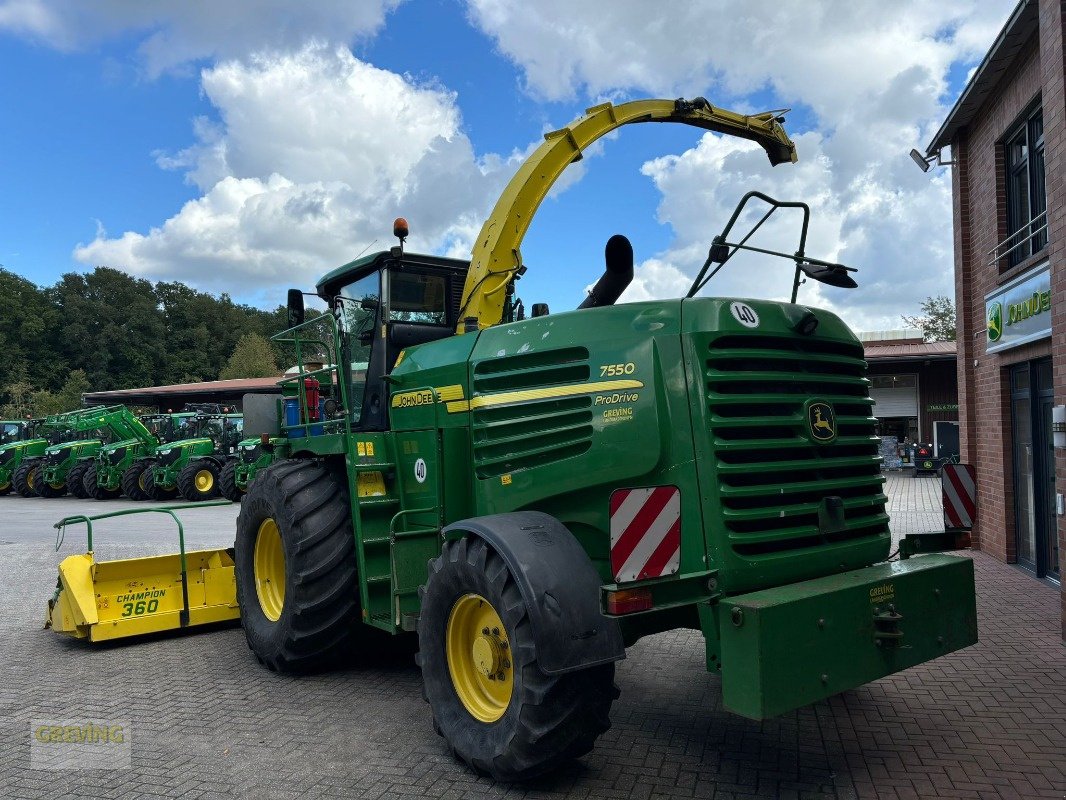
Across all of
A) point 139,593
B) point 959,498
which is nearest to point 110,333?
point 139,593

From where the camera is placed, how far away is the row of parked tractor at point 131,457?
2091 centimetres

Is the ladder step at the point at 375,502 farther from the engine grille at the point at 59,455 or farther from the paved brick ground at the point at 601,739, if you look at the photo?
the engine grille at the point at 59,455

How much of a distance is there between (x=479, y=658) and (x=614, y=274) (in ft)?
8.74

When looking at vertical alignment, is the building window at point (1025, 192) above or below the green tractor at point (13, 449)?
above

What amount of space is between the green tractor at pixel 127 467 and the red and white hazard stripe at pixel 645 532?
20.7 metres

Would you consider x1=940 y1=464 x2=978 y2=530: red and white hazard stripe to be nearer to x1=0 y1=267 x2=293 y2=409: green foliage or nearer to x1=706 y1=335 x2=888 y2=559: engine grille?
x1=706 y1=335 x2=888 y2=559: engine grille

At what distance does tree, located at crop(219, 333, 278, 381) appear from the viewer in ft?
218

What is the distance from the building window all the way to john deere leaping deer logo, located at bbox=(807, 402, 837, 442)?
5793 mm

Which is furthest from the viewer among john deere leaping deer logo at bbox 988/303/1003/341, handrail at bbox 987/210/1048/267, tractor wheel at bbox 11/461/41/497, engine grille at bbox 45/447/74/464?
tractor wheel at bbox 11/461/41/497

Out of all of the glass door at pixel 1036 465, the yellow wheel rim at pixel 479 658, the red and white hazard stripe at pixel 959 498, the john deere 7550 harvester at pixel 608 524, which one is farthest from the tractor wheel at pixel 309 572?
the glass door at pixel 1036 465

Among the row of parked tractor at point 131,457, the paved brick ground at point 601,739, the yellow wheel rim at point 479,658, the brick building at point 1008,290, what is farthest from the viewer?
the row of parked tractor at point 131,457

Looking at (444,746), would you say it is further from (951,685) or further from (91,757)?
(951,685)

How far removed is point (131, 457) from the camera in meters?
22.8

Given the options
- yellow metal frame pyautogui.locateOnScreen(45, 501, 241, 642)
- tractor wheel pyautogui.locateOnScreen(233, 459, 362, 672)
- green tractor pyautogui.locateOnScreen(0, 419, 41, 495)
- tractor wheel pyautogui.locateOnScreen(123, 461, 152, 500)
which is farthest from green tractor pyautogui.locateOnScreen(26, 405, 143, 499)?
tractor wheel pyautogui.locateOnScreen(233, 459, 362, 672)
